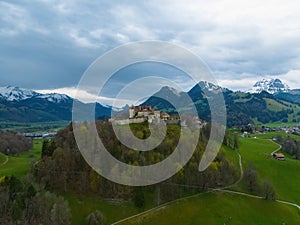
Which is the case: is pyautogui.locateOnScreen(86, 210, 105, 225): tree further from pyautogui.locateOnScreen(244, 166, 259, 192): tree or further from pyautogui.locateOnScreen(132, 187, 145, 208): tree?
pyautogui.locateOnScreen(244, 166, 259, 192): tree

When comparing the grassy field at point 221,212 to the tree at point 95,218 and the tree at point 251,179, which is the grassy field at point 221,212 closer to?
the tree at point 251,179

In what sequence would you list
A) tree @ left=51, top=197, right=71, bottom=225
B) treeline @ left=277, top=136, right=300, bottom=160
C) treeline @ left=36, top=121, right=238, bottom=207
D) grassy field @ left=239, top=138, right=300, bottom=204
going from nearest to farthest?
tree @ left=51, top=197, right=71, bottom=225
treeline @ left=36, top=121, right=238, bottom=207
grassy field @ left=239, top=138, right=300, bottom=204
treeline @ left=277, top=136, right=300, bottom=160

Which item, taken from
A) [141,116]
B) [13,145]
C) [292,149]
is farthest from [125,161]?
[292,149]

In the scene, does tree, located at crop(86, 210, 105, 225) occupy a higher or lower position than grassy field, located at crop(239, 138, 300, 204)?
lower

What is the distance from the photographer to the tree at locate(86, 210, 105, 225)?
6412 cm

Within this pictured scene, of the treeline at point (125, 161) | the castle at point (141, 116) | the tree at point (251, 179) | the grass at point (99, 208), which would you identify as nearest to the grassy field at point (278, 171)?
the tree at point (251, 179)

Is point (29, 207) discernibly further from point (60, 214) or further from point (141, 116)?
point (141, 116)

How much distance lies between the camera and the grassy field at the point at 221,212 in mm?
70562

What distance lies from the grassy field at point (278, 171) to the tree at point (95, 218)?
5810cm

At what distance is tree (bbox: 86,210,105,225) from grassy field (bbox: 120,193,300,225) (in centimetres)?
593

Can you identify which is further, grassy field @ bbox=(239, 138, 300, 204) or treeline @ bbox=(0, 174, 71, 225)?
grassy field @ bbox=(239, 138, 300, 204)

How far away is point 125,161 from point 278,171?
64.3 m

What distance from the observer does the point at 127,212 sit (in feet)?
236

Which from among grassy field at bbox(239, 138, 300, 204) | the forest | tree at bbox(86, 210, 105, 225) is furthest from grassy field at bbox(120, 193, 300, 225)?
grassy field at bbox(239, 138, 300, 204)
